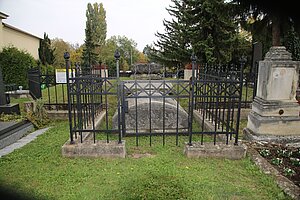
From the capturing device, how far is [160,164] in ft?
11.9

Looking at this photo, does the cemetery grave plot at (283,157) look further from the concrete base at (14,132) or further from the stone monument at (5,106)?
the stone monument at (5,106)

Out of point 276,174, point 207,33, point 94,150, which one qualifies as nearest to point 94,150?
point 94,150

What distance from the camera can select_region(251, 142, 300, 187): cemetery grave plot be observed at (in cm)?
330

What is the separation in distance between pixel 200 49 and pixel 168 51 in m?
5.63

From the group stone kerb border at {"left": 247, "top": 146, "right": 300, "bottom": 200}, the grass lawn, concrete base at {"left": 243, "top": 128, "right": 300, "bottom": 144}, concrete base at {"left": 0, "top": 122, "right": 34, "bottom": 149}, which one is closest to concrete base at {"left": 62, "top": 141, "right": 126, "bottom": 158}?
the grass lawn

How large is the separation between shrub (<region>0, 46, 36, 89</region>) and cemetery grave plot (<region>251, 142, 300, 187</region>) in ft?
48.8

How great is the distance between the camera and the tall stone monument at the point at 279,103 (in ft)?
16.4

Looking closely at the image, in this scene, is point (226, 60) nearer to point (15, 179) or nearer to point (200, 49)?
point (200, 49)

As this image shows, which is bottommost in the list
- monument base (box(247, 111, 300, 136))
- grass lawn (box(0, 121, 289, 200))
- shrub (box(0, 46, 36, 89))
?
grass lawn (box(0, 121, 289, 200))

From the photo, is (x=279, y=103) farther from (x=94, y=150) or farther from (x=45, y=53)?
(x=45, y=53)

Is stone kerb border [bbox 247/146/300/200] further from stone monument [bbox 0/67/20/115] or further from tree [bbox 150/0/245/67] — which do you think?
tree [bbox 150/0/245/67]

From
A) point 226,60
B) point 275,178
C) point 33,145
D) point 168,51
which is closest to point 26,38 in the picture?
point 168,51

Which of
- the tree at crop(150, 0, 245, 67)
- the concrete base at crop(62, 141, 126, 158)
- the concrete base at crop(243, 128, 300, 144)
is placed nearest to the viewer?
the concrete base at crop(62, 141, 126, 158)

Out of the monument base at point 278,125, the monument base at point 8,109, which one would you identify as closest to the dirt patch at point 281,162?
the monument base at point 278,125
